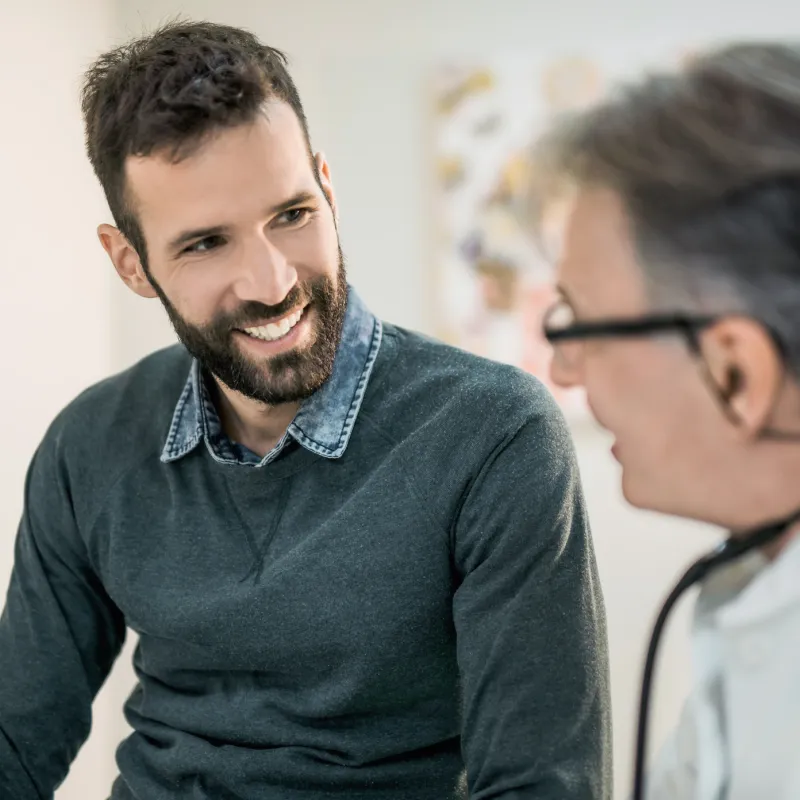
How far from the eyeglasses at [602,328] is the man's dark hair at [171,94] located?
1.75 ft

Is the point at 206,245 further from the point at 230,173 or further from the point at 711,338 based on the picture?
the point at 711,338

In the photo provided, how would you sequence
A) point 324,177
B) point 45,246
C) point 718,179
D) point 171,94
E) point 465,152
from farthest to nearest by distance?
point 465,152
point 45,246
point 324,177
point 171,94
point 718,179

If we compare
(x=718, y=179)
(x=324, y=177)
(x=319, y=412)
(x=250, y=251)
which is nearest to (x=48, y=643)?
(x=319, y=412)

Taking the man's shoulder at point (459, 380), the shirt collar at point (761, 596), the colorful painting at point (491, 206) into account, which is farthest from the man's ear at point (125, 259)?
the colorful painting at point (491, 206)

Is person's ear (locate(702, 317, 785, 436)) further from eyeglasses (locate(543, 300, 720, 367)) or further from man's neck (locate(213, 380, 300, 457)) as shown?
man's neck (locate(213, 380, 300, 457))

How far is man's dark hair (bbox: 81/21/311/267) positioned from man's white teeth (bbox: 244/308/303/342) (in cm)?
20

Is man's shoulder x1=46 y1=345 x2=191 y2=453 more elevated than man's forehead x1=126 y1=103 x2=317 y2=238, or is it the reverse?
man's forehead x1=126 y1=103 x2=317 y2=238

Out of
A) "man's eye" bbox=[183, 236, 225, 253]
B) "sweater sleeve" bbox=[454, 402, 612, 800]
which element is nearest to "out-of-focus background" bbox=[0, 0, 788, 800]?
"man's eye" bbox=[183, 236, 225, 253]

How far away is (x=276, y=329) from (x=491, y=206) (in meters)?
1.58

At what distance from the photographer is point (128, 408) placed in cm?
152

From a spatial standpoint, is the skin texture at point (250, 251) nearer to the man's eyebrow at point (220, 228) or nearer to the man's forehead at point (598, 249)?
the man's eyebrow at point (220, 228)

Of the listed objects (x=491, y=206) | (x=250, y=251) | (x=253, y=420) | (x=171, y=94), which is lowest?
(x=253, y=420)

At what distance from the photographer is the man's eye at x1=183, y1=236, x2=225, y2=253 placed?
131 centimetres

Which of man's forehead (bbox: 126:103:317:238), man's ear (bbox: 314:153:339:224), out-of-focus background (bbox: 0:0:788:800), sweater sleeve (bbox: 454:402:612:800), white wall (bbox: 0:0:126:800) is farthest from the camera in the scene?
out-of-focus background (bbox: 0:0:788:800)
